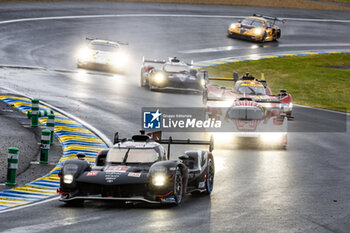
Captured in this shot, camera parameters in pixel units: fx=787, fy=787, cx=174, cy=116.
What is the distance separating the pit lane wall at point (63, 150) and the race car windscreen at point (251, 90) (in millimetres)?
6433

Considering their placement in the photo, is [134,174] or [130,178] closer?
[130,178]

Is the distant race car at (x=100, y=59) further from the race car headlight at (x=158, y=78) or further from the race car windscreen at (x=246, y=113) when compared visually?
the race car windscreen at (x=246, y=113)

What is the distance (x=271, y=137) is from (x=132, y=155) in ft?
27.1

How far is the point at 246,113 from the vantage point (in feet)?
76.9

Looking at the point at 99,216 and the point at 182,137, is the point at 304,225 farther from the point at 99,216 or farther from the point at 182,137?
the point at 182,137

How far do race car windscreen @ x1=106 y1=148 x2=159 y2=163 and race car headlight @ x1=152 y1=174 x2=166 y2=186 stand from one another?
121 centimetres

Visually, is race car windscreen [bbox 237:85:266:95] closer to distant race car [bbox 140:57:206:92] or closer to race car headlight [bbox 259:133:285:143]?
race car headlight [bbox 259:133:285:143]

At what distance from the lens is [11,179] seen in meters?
16.7

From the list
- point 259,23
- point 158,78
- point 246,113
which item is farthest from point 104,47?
point 246,113

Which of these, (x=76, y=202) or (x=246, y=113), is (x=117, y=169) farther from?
(x=246, y=113)

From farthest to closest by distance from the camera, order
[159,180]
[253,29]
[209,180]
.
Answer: [253,29]
[209,180]
[159,180]

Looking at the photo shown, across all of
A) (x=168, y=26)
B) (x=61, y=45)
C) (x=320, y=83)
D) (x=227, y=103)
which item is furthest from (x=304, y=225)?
(x=168, y=26)

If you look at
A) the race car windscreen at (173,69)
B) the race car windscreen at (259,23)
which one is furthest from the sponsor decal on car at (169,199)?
the race car windscreen at (259,23)

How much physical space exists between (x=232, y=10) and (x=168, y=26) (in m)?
9.22
